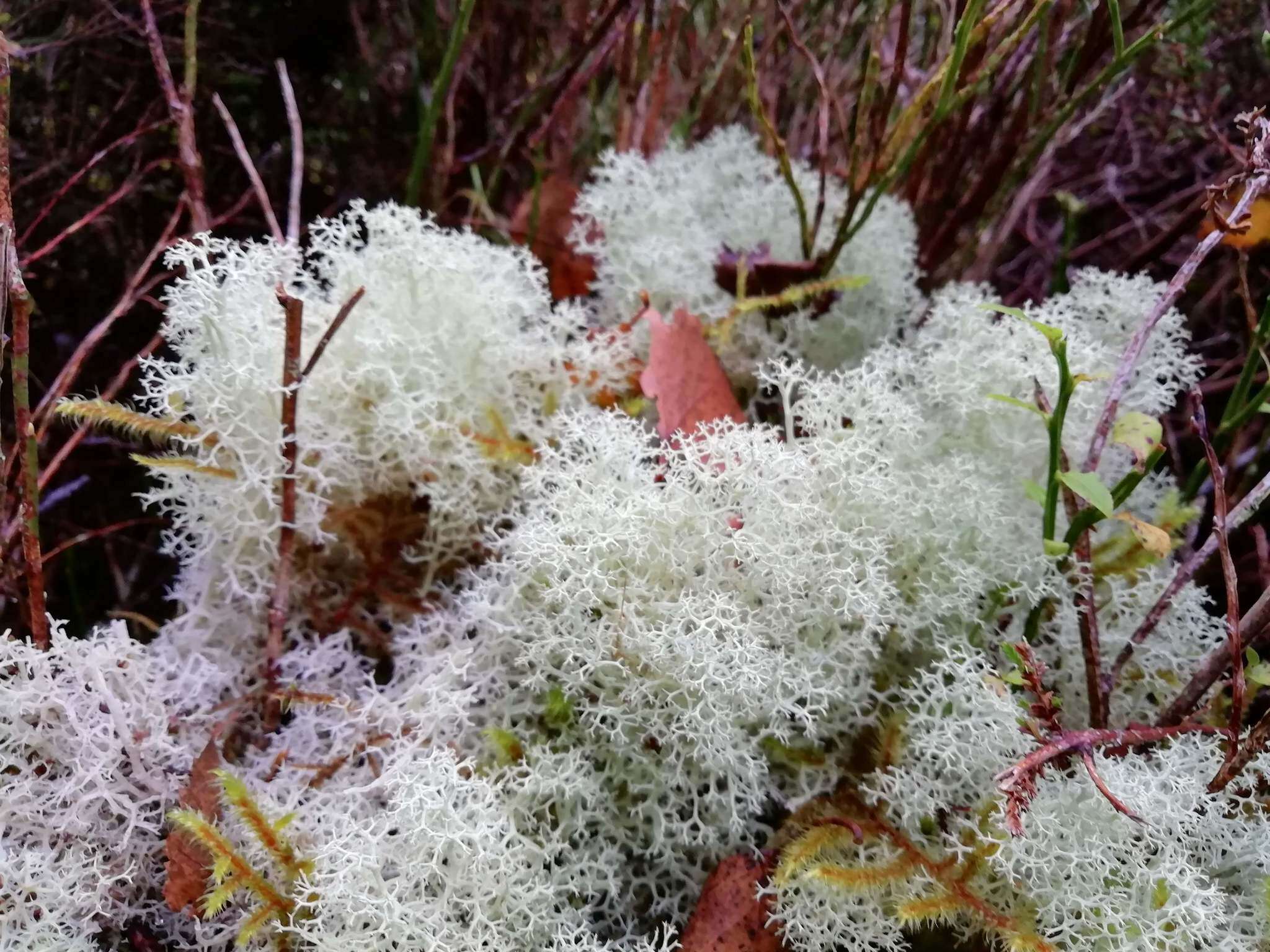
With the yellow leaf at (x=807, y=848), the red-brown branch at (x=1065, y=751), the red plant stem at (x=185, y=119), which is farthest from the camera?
the red plant stem at (x=185, y=119)

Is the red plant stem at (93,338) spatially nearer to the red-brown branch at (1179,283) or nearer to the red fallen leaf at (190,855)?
the red fallen leaf at (190,855)

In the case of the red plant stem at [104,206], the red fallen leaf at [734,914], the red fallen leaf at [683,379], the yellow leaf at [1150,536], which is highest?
the yellow leaf at [1150,536]

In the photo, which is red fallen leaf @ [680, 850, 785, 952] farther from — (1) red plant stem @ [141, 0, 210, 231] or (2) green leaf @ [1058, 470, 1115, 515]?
(1) red plant stem @ [141, 0, 210, 231]

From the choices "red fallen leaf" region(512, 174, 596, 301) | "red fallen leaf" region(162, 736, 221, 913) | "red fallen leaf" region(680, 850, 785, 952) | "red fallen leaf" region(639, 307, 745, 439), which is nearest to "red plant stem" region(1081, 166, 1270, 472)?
"red fallen leaf" region(639, 307, 745, 439)

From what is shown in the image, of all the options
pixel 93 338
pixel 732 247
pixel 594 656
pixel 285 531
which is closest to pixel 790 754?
pixel 594 656

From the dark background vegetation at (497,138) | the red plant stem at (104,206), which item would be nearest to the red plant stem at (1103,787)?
the dark background vegetation at (497,138)

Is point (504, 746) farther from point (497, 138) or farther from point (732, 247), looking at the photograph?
point (497, 138)

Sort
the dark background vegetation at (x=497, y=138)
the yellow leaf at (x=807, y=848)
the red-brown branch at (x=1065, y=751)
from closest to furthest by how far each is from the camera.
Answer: the red-brown branch at (x=1065, y=751)
the yellow leaf at (x=807, y=848)
the dark background vegetation at (x=497, y=138)
